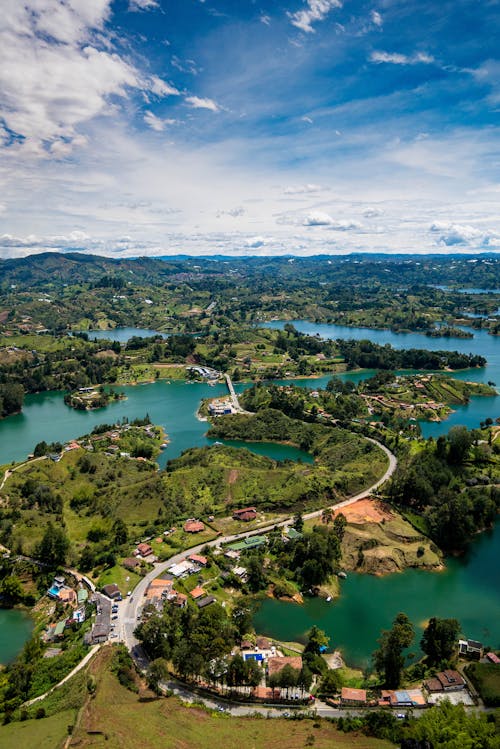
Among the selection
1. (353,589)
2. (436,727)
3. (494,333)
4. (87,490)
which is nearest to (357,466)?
(353,589)

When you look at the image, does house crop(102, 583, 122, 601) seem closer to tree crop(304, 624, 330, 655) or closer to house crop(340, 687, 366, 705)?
tree crop(304, 624, 330, 655)

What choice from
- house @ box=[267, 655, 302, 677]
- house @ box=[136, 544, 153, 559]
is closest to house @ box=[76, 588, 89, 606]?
house @ box=[136, 544, 153, 559]

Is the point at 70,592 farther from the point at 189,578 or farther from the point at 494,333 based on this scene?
the point at 494,333

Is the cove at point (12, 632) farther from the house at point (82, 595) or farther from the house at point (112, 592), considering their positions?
the house at point (112, 592)

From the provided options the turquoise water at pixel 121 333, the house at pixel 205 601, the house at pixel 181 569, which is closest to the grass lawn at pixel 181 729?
the house at pixel 205 601

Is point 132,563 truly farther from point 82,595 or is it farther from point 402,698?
point 402,698

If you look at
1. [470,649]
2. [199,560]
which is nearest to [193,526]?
[199,560]
